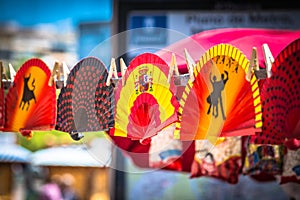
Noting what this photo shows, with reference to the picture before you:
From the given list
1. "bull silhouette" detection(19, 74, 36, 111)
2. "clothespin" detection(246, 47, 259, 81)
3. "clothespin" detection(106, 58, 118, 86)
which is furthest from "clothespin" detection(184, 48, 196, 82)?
"bull silhouette" detection(19, 74, 36, 111)

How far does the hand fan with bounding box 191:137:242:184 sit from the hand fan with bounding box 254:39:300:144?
3.81 ft

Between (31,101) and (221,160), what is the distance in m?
1.25

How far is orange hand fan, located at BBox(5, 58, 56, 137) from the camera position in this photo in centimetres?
337

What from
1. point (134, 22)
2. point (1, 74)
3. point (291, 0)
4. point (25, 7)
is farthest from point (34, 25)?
point (1, 74)

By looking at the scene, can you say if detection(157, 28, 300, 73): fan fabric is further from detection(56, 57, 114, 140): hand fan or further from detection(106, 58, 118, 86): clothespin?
detection(56, 57, 114, 140): hand fan

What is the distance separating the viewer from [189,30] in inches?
238

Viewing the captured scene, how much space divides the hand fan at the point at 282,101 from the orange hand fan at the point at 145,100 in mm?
405

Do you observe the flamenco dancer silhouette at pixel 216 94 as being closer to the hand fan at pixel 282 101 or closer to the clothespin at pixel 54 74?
the hand fan at pixel 282 101

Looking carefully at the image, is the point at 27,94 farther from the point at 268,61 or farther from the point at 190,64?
the point at 268,61

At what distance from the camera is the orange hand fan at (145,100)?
293 cm

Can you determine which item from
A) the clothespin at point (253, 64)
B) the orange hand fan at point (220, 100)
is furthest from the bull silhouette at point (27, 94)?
the clothespin at point (253, 64)

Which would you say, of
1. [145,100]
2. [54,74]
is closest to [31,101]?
[54,74]

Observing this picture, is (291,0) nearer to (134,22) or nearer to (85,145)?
(134,22)

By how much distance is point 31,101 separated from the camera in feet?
11.3
